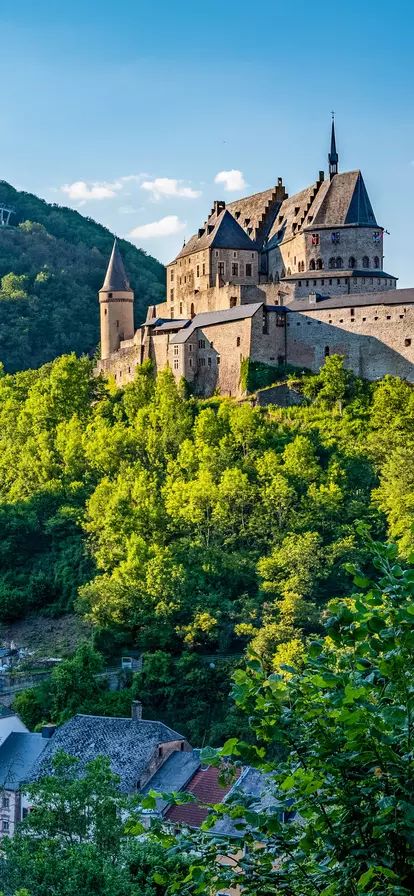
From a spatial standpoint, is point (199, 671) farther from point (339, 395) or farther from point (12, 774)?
point (339, 395)

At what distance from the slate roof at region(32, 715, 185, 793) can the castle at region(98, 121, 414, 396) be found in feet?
74.2

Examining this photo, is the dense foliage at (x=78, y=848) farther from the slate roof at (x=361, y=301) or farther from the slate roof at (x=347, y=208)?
the slate roof at (x=347, y=208)

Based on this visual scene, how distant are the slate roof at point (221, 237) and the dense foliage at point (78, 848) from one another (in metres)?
39.5

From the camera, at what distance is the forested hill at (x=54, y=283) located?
3792 inches

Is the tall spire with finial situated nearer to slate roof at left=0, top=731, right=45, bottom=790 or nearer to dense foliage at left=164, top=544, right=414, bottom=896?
slate roof at left=0, top=731, right=45, bottom=790

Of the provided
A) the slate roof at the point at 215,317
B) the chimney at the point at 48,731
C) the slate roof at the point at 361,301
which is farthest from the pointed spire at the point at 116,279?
the chimney at the point at 48,731

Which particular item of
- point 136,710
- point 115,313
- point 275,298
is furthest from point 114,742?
point 115,313

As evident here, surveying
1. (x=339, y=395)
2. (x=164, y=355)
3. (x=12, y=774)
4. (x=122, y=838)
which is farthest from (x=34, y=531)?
(x=122, y=838)

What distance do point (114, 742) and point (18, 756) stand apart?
3091 mm

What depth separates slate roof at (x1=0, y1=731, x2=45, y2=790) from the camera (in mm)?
40844

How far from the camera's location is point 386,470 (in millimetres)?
57625

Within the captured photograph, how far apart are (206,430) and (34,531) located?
1040 cm

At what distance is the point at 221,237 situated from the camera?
69188 mm

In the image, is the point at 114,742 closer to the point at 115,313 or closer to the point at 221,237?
the point at 221,237
